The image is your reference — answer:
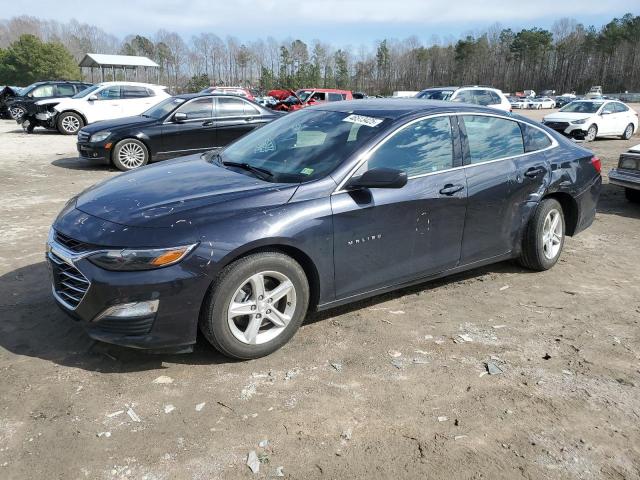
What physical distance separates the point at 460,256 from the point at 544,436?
6.00 ft

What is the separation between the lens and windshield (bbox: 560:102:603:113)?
62.3ft

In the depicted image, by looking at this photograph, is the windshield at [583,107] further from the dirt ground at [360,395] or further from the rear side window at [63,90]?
the rear side window at [63,90]

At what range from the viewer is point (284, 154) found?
4.08m

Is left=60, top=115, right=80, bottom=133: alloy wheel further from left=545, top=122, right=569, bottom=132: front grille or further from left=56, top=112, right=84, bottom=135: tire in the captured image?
left=545, top=122, right=569, bottom=132: front grille

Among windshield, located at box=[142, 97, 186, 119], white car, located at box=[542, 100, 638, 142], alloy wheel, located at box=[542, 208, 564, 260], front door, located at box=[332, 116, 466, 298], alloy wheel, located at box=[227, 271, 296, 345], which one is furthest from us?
white car, located at box=[542, 100, 638, 142]

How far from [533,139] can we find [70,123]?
1629 centimetres

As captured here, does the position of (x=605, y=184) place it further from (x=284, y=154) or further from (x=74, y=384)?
(x=74, y=384)

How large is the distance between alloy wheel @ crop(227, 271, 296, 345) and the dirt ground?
0.66 ft

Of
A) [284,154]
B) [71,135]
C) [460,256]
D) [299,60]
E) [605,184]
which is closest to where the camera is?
[284,154]

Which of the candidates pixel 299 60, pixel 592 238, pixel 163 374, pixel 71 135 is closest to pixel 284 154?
pixel 163 374

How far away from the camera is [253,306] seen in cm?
338

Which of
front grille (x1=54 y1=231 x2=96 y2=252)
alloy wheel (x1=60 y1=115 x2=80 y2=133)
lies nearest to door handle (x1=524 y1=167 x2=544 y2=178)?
front grille (x1=54 y1=231 x2=96 y2=252)

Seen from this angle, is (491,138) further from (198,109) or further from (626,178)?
(198,109)

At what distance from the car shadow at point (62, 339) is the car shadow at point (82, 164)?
702 cm
